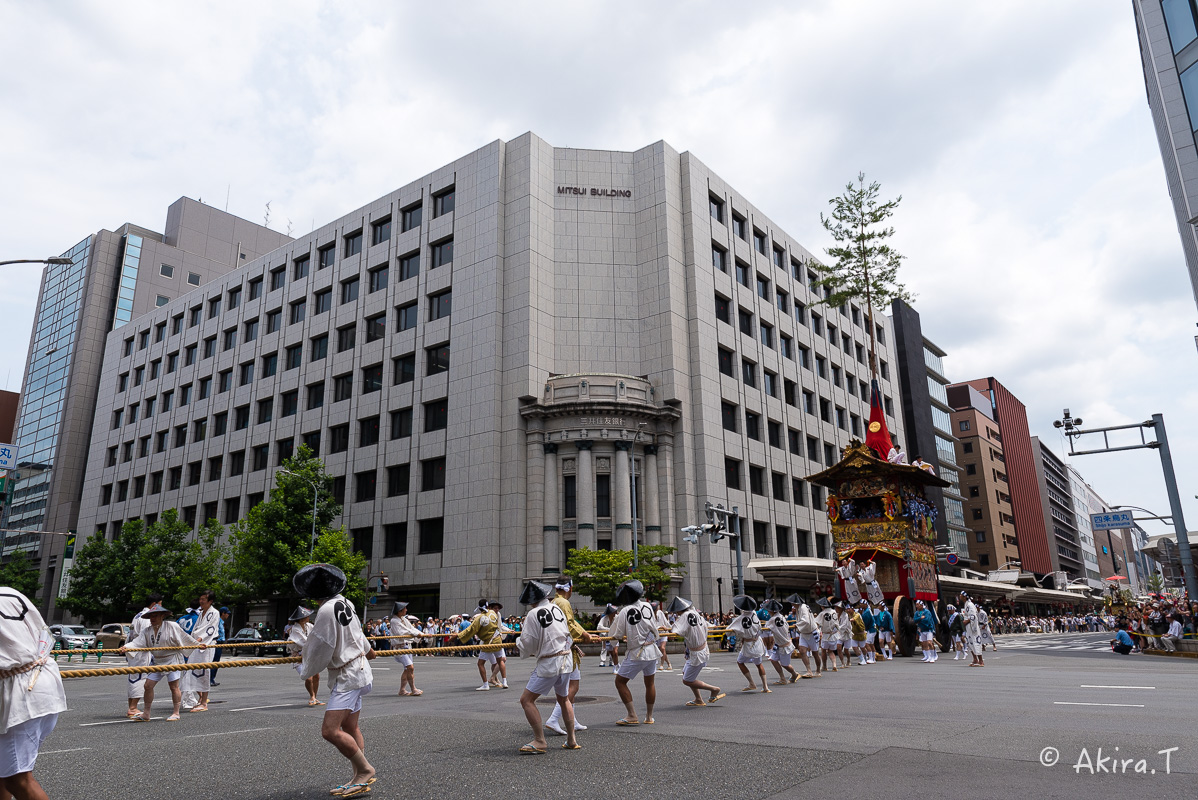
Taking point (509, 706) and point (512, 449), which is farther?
point (512, 449)

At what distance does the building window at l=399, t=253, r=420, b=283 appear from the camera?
47156mm

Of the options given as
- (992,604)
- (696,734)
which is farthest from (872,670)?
(992,604)

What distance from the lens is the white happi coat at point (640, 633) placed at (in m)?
10.9

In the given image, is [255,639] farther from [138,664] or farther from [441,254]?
[138,664]

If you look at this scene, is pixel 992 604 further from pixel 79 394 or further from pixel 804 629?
pixel 79 394

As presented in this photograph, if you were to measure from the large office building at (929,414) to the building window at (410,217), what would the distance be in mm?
43860

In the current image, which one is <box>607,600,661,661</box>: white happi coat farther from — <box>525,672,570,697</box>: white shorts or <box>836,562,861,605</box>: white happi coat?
<box>836,562,861,605</box>: white happi coat

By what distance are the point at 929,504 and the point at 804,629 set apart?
44.1 ft

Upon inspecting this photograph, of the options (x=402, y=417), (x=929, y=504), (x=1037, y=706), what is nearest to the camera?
(x=1037, y=706)

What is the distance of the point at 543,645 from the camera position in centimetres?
929

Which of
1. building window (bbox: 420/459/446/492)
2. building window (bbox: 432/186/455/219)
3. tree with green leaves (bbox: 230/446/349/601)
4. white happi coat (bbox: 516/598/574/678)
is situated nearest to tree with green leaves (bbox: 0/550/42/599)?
tree with green leaves (bbox: 230/446/349/601)

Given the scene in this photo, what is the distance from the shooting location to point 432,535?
41.4 meters

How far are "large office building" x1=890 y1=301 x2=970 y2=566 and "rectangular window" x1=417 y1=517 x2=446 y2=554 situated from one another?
43.8m

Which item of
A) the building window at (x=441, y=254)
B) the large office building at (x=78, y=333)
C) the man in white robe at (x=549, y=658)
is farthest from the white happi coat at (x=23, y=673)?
the large office building at (x=78, y=333)
